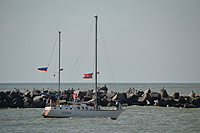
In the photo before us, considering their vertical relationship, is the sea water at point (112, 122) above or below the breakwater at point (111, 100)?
below

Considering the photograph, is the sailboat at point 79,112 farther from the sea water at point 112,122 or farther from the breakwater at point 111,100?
the breakwater at point 111,100

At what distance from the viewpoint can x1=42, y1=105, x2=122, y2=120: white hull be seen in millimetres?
53806

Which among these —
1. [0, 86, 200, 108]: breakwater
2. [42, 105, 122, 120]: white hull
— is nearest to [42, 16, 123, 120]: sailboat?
[42, 105, 122, 120]: white hull

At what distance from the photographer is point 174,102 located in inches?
2830

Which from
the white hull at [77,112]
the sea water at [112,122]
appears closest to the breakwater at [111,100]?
the sea water at [112,122]

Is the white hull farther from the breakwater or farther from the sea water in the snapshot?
the breakwater

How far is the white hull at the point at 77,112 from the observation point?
53806 millimetres

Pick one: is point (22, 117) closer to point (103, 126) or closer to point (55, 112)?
point (55, 112)

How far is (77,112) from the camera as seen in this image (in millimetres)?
54281

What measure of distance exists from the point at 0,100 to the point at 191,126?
34858 mm

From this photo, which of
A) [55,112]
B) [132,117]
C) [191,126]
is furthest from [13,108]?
[191,126]

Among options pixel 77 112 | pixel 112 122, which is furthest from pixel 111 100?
pixel 112 122

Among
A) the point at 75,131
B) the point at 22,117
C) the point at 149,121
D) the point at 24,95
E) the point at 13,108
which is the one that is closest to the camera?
the point at 75,131

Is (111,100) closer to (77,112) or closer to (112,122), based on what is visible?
(77,112)
